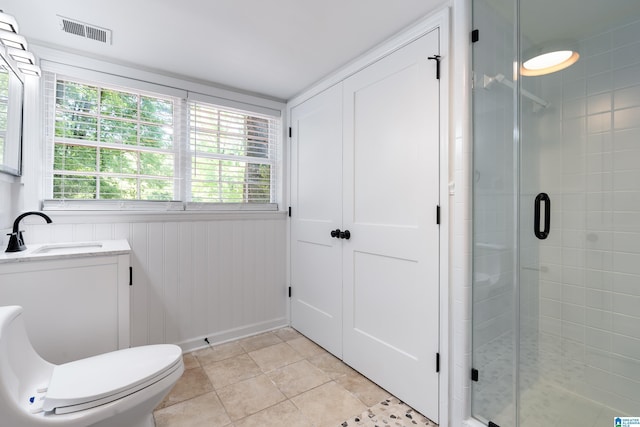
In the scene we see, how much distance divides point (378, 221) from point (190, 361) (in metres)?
1.81

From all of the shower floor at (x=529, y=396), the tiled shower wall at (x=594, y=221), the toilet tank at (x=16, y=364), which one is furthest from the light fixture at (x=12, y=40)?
the shower floor at (x=529, y=396)

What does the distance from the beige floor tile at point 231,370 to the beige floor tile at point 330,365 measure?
1.46 feet

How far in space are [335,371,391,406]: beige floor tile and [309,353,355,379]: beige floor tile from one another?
5 cm

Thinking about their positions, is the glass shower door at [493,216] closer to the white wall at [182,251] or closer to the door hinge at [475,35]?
the door hinge at [475,35]

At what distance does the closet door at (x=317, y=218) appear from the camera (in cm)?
238

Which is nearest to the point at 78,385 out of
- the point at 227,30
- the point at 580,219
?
the point at 227,30

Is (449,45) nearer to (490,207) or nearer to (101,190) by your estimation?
(490,207)

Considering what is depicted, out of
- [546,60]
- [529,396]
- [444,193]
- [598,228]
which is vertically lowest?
[529,396]

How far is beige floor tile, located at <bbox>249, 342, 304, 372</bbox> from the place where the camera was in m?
2.25

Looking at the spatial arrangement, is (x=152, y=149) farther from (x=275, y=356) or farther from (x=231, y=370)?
(x=275, y=356)

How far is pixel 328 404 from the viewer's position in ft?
5.95

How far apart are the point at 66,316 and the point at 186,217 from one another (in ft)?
3.55

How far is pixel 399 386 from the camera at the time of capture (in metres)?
1.86

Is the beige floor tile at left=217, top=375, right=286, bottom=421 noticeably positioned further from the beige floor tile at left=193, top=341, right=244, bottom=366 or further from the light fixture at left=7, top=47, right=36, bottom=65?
the light fixture at left=7, top=47, right=36, bottom=65
